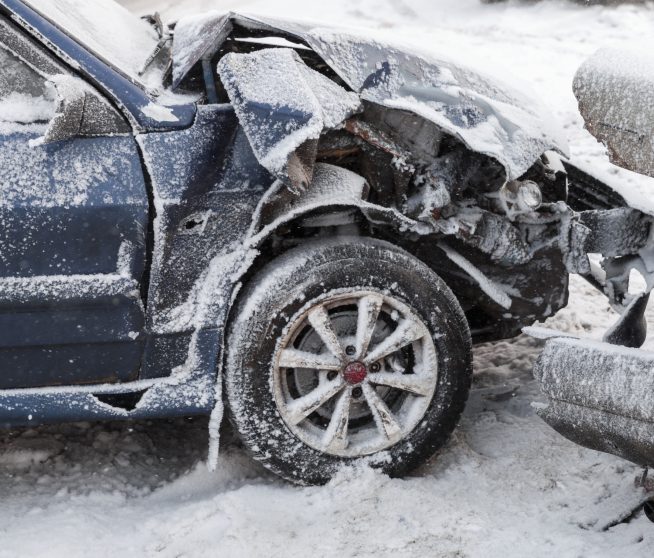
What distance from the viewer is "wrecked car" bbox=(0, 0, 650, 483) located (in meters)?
2.61

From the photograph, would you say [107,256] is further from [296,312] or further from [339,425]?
[339,425]

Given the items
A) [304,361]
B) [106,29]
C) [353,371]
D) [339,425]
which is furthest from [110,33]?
[339,425]

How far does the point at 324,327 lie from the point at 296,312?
0.35 feet

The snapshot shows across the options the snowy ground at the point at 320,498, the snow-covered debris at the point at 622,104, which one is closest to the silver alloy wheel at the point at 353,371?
the snowy ground at the point at 320,498

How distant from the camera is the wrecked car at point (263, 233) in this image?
2.61 meters

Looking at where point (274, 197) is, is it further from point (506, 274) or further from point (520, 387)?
point (520, 387)

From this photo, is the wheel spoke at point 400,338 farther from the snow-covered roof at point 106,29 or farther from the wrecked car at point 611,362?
the snow-covered roof at point 106,29

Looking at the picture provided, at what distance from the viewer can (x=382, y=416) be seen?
2916 millimetres

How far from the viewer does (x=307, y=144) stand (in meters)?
2.63

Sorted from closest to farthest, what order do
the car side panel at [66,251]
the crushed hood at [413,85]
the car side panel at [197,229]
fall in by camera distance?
1. the car side panel at [66,251]
2. the car side panel at [197,229]
3. the crushed hood at [413,85]

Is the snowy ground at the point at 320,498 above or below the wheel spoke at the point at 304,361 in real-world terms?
below

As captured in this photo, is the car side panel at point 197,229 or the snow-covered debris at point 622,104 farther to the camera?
the car side panel at point 197,229

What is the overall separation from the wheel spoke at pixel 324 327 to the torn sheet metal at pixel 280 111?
0.41 metres

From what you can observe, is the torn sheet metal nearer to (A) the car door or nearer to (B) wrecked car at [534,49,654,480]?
(A) the car door
